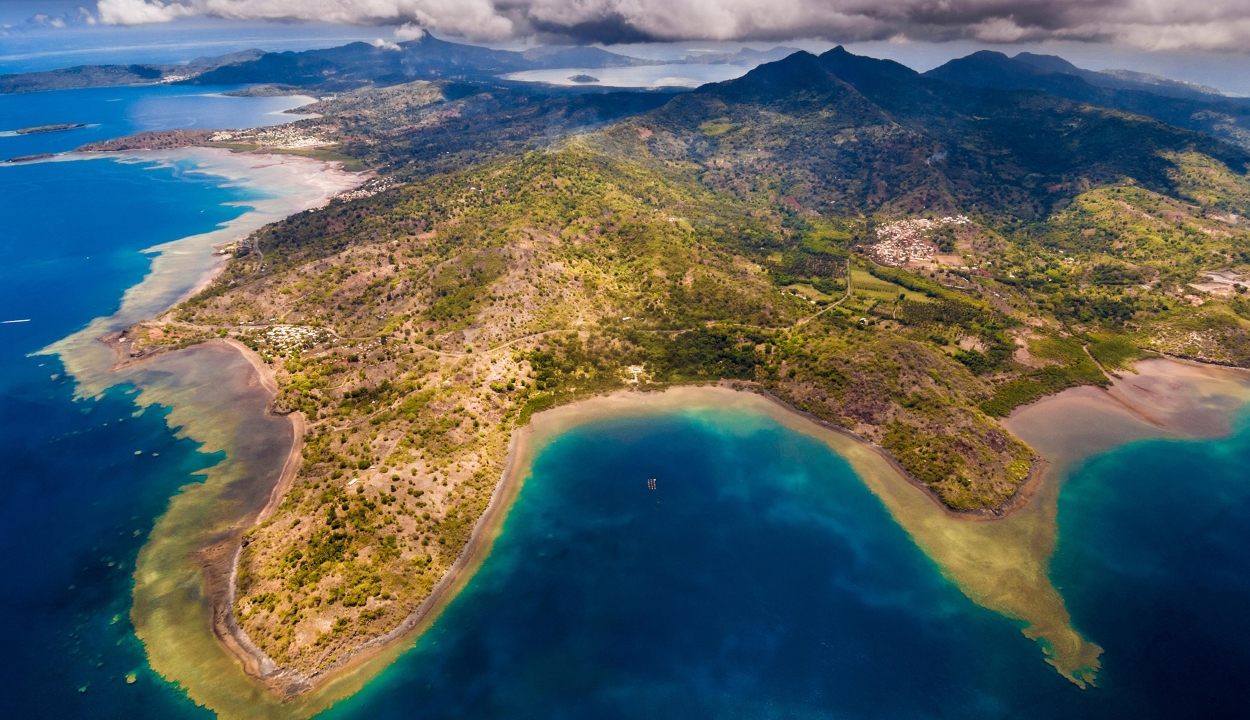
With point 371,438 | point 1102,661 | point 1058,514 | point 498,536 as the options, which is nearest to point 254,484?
point 371,438

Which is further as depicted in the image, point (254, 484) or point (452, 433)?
point (452, 433)

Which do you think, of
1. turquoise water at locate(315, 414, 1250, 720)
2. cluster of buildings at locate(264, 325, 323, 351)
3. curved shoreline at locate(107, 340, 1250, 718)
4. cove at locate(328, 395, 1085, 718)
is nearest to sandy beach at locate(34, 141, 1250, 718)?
curved shoreline at locate(107, 340, 1250, 718)

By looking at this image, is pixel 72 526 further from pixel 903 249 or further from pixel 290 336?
pixel 903 249

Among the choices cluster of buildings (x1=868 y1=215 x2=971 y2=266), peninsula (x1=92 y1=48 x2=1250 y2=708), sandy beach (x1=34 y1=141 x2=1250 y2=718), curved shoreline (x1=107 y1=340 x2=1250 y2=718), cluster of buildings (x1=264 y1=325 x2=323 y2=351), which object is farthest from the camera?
cluster of buildings (x1=868 y1=215 x2=971 y2=266)

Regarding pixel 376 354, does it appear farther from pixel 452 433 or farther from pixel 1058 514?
pixel 1058 514

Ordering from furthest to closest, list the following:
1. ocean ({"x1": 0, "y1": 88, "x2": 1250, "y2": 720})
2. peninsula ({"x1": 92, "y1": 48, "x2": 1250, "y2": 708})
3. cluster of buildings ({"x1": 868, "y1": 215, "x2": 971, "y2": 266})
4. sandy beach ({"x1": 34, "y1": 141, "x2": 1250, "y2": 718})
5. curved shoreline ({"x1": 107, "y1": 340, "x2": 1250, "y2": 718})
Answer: cluster of buildings ({"x1": 868, "y1": 215, "x2": 971, "y2": 266}) < peninsula ({"x1": 92, "y1": 48, "x2": 1250, "y2": 708}) < sandy beach ({"x1": 34, "y1": 141, "x2": 1250, "y2": 718}) < curved shoreline ({"x1": 107, "y1": 340, "x2": 1250, "y2": 718}) < ocean ({"x1": 0, "y1": 88, "x2": 1250, "y2": 720})

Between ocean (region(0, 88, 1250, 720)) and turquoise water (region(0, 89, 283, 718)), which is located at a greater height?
ocean (region(0, 88, 1250, 720))

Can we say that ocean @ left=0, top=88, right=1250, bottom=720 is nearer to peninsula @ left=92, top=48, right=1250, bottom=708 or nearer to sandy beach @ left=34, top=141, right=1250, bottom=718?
sandy beach @ left=34, top=141, right=1250, bottom=718

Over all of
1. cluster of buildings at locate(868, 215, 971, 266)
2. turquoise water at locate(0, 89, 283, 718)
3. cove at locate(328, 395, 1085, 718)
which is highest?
cluster of buildings at locate(868, 215, 971, 266)

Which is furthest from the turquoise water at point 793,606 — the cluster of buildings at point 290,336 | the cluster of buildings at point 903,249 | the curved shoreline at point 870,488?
the cluster of buildings at point 903,249
